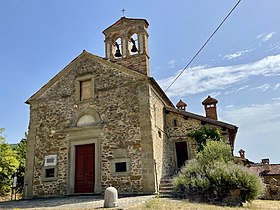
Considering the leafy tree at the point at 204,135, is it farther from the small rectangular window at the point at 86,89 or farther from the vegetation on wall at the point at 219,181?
the small rectangular window at the point at 86,89

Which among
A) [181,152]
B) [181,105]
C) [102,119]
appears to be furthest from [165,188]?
[181,105]

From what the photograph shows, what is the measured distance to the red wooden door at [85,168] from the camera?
40.0 feet

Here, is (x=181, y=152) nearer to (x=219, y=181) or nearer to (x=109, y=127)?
(x=109, y=127)

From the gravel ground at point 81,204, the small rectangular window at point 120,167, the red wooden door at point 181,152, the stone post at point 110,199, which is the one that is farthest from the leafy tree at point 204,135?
the stone post at point 110,199

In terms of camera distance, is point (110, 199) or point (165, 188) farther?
point (165, 188)

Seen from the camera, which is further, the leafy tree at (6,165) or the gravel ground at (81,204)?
the leafy tree at (6,165)

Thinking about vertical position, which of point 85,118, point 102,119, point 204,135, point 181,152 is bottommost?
point 181,152

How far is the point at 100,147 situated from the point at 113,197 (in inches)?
190

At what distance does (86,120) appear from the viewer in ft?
43.2

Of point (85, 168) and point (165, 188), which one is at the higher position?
point (85, 168)

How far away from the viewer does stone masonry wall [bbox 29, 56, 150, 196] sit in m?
11.7

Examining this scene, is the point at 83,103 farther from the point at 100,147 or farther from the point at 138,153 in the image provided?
the point at 138,153

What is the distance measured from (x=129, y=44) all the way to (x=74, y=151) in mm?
6863

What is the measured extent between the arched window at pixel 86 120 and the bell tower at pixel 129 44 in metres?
3.62
